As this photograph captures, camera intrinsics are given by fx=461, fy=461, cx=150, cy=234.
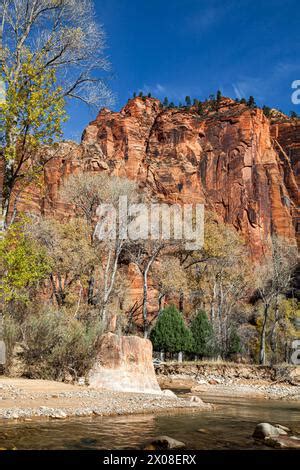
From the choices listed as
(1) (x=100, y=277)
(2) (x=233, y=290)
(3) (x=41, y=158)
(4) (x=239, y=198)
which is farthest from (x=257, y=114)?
(3) (x=41, y=158)

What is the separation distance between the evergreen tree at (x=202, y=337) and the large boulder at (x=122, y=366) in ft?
82.1

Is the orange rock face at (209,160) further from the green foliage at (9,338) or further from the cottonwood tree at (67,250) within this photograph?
the green foliage at (9,338)

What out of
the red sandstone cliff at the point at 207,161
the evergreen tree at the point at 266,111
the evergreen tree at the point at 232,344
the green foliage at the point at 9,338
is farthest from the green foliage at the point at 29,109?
the evergreen tree at the point at 266,111

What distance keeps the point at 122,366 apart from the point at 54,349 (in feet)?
8.53

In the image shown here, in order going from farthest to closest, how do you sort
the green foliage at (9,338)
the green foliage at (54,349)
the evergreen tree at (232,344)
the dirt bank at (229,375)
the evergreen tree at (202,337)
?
the evergreen tree at (232,344) < the evergreen tree at (202,337) < the dirt bank at (229,375) < the green foliage at (54,349) < the green foliage at (9,338)

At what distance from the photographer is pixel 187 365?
3597 centimetres

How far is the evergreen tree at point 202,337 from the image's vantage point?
42250 mm

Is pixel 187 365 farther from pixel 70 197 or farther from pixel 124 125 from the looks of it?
pixel 124 125

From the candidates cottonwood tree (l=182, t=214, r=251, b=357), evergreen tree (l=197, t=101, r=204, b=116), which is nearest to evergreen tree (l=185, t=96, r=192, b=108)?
evergreen tree (l=197, t=101, r=204, b=116)

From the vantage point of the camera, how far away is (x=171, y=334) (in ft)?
129

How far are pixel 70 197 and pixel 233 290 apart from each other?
74.2 ft

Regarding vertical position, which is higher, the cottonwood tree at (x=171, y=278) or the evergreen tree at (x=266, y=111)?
the evergreen tree at (x=266, y=111)

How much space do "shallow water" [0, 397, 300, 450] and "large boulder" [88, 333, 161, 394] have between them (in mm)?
4711

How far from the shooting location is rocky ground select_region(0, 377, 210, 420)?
10.5m
